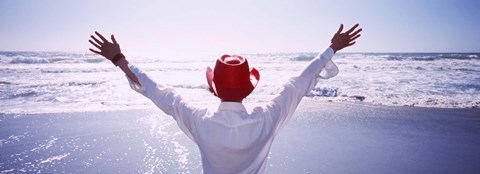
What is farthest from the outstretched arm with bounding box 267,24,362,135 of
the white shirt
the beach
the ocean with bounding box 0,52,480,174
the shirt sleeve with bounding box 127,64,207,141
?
the beach

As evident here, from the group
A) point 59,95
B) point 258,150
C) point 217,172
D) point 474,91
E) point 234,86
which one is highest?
point 234,86

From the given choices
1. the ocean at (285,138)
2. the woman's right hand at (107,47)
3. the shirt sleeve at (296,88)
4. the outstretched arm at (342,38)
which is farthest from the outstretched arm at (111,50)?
the ocean at (285,138)

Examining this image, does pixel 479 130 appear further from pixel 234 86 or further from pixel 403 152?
pixel 234 86

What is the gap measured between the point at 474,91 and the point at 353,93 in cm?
452

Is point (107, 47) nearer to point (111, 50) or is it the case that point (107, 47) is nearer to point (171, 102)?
point (111, 50)

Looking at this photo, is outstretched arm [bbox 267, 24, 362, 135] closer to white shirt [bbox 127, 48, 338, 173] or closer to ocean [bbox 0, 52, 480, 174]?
white shirt [bbox 127, 48, 338, 173]

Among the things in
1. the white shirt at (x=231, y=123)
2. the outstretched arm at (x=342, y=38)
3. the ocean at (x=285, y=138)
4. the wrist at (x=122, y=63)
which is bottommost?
the ocean at (x=285, y=138)

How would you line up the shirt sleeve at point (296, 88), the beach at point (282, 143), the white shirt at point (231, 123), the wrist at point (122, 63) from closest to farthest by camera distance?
the white shirt at point (231, 123) < the shirt sleeve at point (296, 88) < the wrist at point (122, 63) < the beach at point (282, 143)

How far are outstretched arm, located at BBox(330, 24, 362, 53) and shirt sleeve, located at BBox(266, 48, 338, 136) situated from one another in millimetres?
70

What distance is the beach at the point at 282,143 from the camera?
13.7 ft

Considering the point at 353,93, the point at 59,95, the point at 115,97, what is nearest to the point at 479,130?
the point at 353,93

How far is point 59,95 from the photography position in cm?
1024

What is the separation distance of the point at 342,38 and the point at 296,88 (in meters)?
0.48

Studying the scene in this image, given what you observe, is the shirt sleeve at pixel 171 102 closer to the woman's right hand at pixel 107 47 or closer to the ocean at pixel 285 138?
the woman's right hand at pixel 107 47
